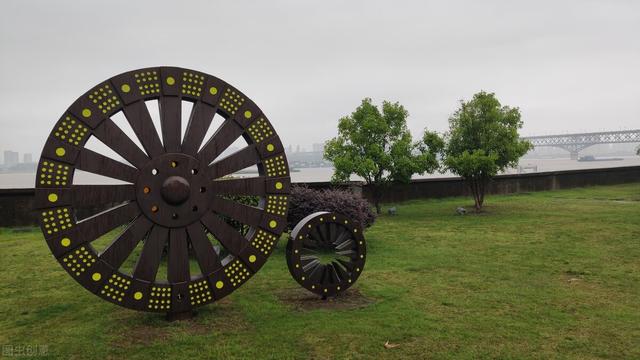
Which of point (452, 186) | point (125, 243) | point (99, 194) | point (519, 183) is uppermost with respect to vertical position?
point (519, 183)

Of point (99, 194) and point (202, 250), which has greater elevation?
point (99, 194)

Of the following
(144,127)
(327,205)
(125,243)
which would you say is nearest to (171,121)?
(144,127)

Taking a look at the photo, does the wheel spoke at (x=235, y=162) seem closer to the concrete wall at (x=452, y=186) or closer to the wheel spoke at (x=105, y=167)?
the wheel spoke at (x=105, y=167)

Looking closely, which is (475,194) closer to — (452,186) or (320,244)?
(452,186)

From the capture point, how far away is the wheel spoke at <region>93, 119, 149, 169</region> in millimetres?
6527

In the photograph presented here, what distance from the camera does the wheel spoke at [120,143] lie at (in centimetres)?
653

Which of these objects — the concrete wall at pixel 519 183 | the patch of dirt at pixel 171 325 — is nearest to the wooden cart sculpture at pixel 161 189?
the patch of dirt at pixel 171 325

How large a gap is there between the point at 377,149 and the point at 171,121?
493 inches

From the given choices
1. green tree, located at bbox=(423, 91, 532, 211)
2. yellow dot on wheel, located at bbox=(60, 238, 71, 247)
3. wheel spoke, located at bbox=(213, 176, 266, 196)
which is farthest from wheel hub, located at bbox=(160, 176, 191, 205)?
green tree, located at bbox=(423, 91, 532, 211)

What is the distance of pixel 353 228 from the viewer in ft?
27.1

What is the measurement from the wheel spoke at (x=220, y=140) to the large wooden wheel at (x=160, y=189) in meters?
0.01

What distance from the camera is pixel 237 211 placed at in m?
7.30

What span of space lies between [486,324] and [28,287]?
309 inches

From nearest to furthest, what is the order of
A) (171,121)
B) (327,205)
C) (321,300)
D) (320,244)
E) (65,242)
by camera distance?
1. (65,242)
2. (171,121)
3. (321,300)
4. (320,244)
5. (327,205)
